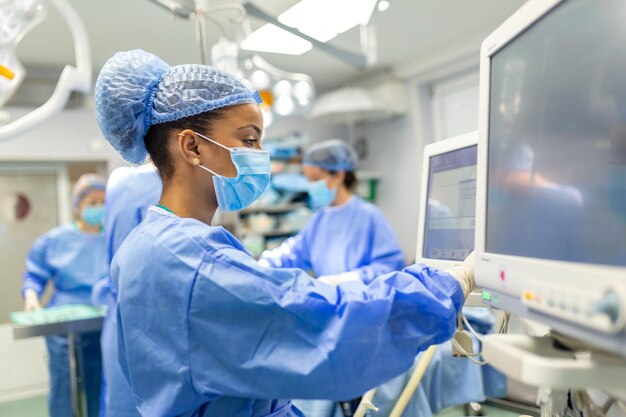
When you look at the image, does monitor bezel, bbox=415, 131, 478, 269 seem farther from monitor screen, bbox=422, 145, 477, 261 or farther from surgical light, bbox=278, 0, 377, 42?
surgical light, bbox=278, 0, 377, 42

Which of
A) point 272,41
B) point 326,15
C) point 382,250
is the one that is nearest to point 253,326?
point 326,15

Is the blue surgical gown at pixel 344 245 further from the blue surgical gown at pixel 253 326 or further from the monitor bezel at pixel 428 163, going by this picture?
the blue surgical gown at pixel 253 326

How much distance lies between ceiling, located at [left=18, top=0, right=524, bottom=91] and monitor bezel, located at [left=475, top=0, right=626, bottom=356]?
201 cm

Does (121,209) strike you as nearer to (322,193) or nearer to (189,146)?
(189,146)

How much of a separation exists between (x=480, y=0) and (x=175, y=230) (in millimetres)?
2946

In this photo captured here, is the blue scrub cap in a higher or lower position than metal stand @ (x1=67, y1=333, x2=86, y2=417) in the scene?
higher

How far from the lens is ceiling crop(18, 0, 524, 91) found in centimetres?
290

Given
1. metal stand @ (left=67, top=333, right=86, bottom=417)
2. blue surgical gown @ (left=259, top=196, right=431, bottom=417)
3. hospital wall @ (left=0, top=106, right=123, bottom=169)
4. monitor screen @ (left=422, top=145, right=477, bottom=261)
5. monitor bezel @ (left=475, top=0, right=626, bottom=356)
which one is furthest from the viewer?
hospital wall @ (left=0, top=106, right=123, bottom=169)

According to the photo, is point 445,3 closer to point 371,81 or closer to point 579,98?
point 371,81

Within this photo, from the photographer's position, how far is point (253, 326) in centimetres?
76

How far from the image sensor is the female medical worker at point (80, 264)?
283 centimetres

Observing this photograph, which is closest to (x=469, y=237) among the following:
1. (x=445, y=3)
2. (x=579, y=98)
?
(x=579, y=98)

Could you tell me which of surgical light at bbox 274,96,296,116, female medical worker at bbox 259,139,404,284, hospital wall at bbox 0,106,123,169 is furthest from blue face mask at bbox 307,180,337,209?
hospital wall at bbox 0,106,123,169

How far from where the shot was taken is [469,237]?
1.08 m
